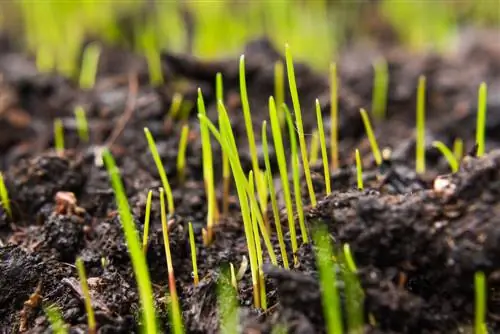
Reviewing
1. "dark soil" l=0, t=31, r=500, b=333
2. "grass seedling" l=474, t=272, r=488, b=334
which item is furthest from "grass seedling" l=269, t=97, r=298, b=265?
"grass seedling" l=474, t=272, r=488, b=334

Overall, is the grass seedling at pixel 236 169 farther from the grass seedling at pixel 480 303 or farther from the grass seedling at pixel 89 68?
the grass seedling at pixel 89 68

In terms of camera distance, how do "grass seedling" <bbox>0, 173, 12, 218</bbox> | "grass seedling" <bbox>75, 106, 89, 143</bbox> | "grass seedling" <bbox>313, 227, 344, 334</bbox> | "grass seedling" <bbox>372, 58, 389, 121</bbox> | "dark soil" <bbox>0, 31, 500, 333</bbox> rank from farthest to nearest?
"grass seedling" <bbox>372, 58, 389, 121</bbox>
"grass seedling" <bbox>75, 106, 89, 143</bbox>
"grass seedling" <bbox>0, 173, 12, 218</bbox>
"dark soil" <bbox>0, 31, 500, 333</bbox>
"grass seedling" <bbox>313, 227, 344, 334</bbox>

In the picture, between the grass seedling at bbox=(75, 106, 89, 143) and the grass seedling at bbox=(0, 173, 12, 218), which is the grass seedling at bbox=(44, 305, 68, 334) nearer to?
the grass seedling at bbox=(0, 173, 12, 218)

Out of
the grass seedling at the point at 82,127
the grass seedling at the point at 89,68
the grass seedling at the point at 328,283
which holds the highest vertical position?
the grass seedling at the point at 89,68

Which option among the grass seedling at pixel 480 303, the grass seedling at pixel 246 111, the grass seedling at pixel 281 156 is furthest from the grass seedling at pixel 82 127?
the grass seedling at pixel 480 303

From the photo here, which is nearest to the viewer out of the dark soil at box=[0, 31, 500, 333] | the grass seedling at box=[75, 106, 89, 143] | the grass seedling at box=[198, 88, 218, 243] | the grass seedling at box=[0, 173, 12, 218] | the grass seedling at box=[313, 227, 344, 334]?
the grass seedling at box=[313, 227, 344, 334]

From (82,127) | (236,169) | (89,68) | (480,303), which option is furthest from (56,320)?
(89,68)
